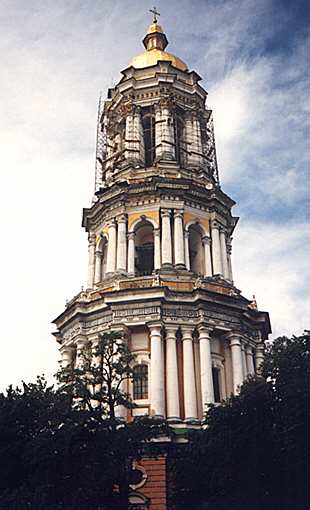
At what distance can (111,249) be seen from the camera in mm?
34469

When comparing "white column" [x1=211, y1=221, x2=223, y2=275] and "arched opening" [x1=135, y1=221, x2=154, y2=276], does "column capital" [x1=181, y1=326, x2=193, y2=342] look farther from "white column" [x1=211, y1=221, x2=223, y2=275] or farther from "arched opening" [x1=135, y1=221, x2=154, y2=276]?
"arched opening" [x1=135, y1=221, x2=154, y2=276]

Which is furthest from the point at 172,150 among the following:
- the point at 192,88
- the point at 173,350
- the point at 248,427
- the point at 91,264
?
the point at 248,427

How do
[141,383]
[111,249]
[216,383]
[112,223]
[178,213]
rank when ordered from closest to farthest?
[141,383] → [216,383] → [111,249] → [178,213] → [112,223]

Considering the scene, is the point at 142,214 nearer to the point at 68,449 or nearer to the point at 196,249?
the point at 196,249

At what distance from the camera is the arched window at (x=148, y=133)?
39.0m

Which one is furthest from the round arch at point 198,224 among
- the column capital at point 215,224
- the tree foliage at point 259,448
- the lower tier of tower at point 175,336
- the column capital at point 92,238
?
the tree foliage at point 259,448

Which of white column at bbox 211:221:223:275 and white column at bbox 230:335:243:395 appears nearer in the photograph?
white column at bbox 230:335:243:395

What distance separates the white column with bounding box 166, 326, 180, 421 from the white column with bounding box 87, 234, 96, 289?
22.1 ft

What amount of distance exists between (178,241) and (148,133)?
30.9 feet

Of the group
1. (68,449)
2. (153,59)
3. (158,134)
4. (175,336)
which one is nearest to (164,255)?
(175,336)

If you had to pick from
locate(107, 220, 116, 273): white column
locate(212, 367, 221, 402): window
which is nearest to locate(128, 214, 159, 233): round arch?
locate(107, 220, 116, 273): white column

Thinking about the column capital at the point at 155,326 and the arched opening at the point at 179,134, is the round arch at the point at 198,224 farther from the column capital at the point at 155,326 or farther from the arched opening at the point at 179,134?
the column capital at the point at 155,326

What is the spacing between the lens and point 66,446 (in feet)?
69.7

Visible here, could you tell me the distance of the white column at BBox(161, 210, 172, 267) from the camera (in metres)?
33.1
